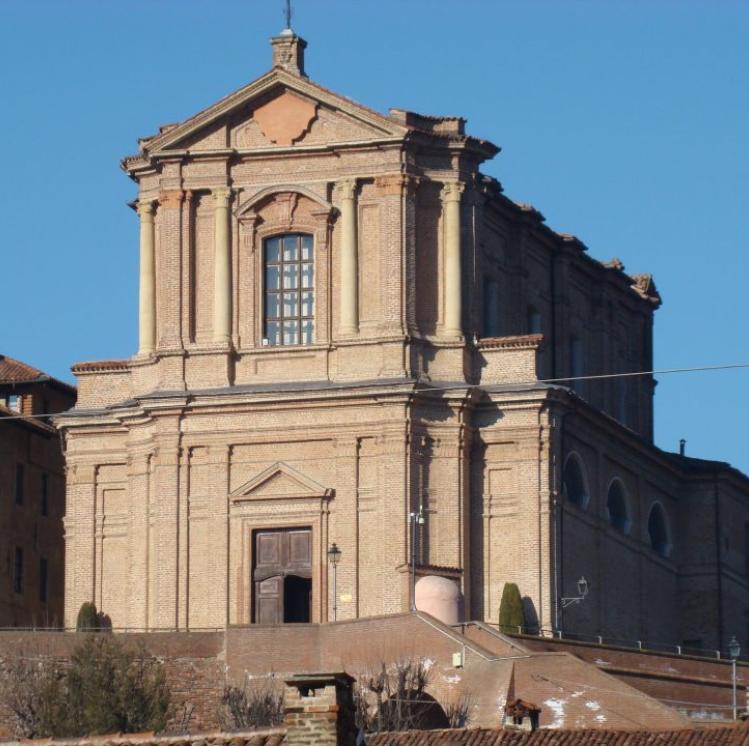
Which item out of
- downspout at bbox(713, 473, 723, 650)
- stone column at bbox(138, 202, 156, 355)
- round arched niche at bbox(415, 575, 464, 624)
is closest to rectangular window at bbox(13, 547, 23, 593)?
stone column at bbox(138, 202, 156, 355)

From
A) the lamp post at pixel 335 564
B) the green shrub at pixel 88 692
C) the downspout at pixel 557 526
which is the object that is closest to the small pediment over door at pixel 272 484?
the lamp post at pixel 335 564

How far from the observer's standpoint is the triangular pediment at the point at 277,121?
3543 inches

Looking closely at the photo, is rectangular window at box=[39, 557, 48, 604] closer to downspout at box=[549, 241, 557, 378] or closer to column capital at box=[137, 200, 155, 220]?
column capital at box=[137, 200, 155, 220]

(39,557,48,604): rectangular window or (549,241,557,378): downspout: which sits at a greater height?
(549,241,557,378): downspout

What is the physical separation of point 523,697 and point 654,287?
37.4m

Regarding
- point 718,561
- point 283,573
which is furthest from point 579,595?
point 718,561

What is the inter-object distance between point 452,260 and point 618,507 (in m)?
11.1

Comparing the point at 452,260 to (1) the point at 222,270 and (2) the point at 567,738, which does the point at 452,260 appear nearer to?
(1) the point at 222,270

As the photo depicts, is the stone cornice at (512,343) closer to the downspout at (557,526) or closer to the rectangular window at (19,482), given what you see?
the downspout at (557,526)

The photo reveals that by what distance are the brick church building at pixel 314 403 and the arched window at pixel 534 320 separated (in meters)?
4.88

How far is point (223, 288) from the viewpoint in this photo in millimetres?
90375

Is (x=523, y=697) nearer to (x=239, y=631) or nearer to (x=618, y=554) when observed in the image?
(x=239, y=631)

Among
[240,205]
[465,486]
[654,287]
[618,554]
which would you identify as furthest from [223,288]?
[654,287]

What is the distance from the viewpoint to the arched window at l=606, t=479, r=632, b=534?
9694 cm
